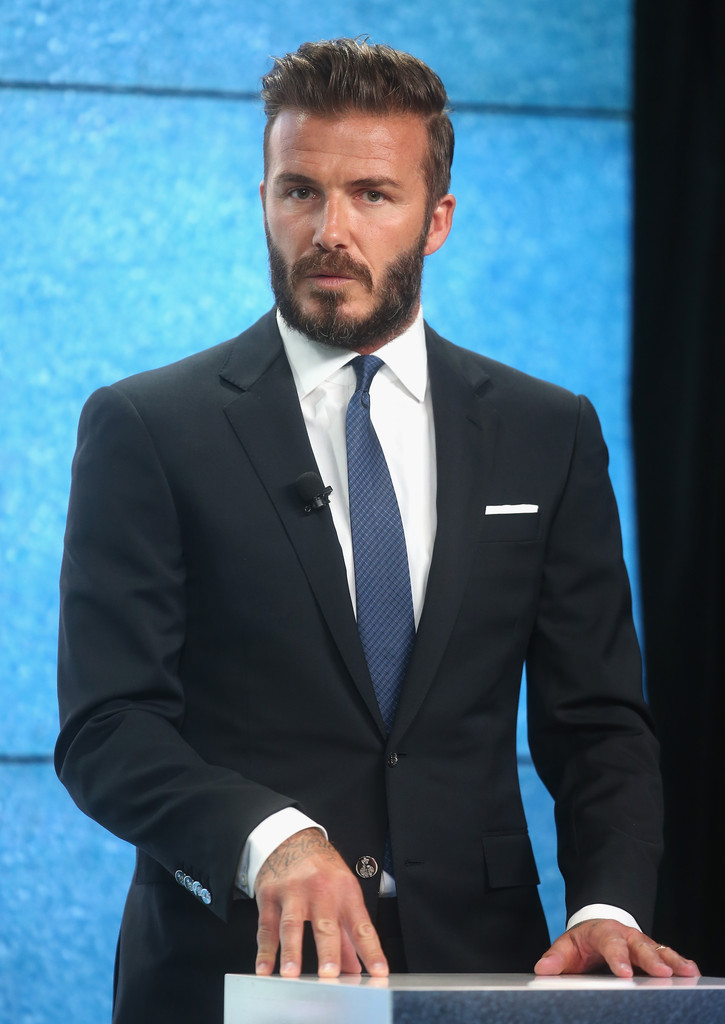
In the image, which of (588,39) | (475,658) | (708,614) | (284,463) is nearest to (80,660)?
(284,463)

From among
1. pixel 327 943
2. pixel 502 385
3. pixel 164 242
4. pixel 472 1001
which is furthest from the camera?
pixel 164 242

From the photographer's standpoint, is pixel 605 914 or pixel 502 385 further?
pixel 502 385

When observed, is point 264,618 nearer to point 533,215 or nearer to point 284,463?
point 284,463

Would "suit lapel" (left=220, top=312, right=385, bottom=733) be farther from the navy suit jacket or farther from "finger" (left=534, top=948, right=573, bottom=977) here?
"finger" (left=534, top=948, right=573, bottom=977)

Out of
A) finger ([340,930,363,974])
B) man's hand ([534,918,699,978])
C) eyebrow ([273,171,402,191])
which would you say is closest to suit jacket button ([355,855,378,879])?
man's hand ([534,918,699,978])

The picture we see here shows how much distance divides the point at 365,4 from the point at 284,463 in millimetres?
1617

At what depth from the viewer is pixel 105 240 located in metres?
2.84

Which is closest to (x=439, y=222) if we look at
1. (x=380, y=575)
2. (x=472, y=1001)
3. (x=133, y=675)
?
(x=380, y=575)

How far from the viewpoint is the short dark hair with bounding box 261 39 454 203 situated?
1829 mm

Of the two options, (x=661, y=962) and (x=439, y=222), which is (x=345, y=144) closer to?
(x=439, y=222)

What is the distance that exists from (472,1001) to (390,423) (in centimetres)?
98

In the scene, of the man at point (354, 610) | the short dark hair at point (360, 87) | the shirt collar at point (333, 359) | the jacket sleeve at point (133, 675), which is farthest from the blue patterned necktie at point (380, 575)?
the short dark hair at point (360, 87)

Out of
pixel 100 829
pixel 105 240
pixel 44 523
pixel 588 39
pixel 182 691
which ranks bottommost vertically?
pixel 100 829

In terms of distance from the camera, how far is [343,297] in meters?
1.81
